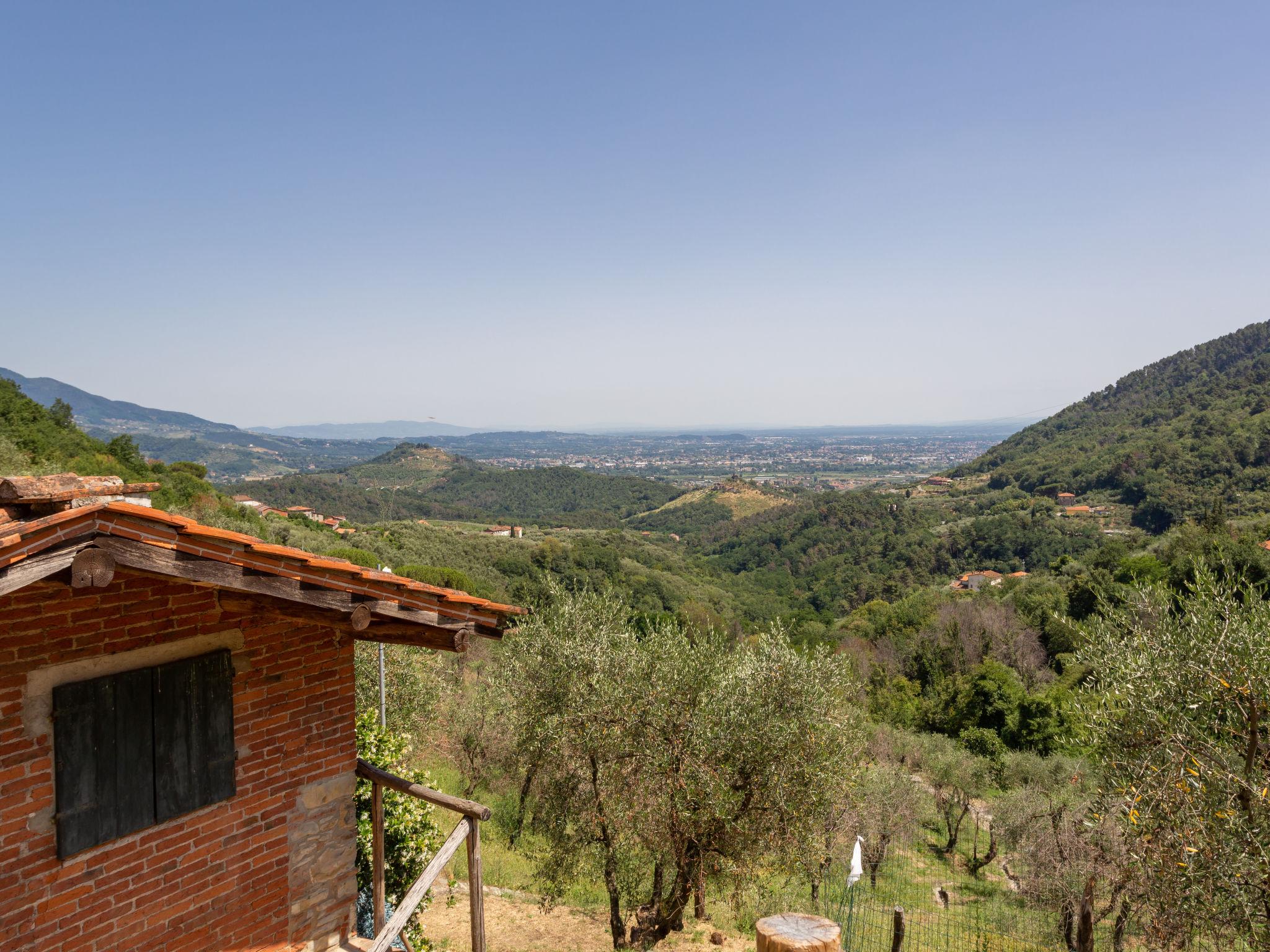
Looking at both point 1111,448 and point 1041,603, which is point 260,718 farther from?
point 1111,448

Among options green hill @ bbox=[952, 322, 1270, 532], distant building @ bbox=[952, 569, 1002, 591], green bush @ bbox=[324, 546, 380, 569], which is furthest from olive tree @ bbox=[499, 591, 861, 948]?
distant building @ bbox=[952, 569, 1002, 591]

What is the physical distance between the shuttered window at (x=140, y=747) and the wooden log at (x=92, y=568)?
123 centimetres

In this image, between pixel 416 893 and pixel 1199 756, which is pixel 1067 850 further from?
pixel 416 893

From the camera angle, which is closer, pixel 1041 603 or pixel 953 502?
pixel 1041 603

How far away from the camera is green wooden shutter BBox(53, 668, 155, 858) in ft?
12.4

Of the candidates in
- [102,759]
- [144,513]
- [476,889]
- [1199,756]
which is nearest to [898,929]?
[1199,756]

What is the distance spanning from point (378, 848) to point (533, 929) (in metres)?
9.05

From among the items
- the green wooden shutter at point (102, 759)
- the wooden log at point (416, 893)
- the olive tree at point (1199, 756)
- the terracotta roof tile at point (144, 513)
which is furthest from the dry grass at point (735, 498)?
the terracotta roof tile at point (144, 513)

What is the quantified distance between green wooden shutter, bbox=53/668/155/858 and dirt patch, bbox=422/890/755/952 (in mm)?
9232

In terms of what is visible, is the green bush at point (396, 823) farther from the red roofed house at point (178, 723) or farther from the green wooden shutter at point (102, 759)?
the green wooden shutter at point (102, 759)

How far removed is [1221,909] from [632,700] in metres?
8.35

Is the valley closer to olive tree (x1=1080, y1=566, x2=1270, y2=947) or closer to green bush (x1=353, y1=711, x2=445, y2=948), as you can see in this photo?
olive tree (x1=1080, y1=566, x2=1270, y2=947)

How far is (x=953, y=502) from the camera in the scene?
117 metres

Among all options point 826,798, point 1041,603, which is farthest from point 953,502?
point 826,798
